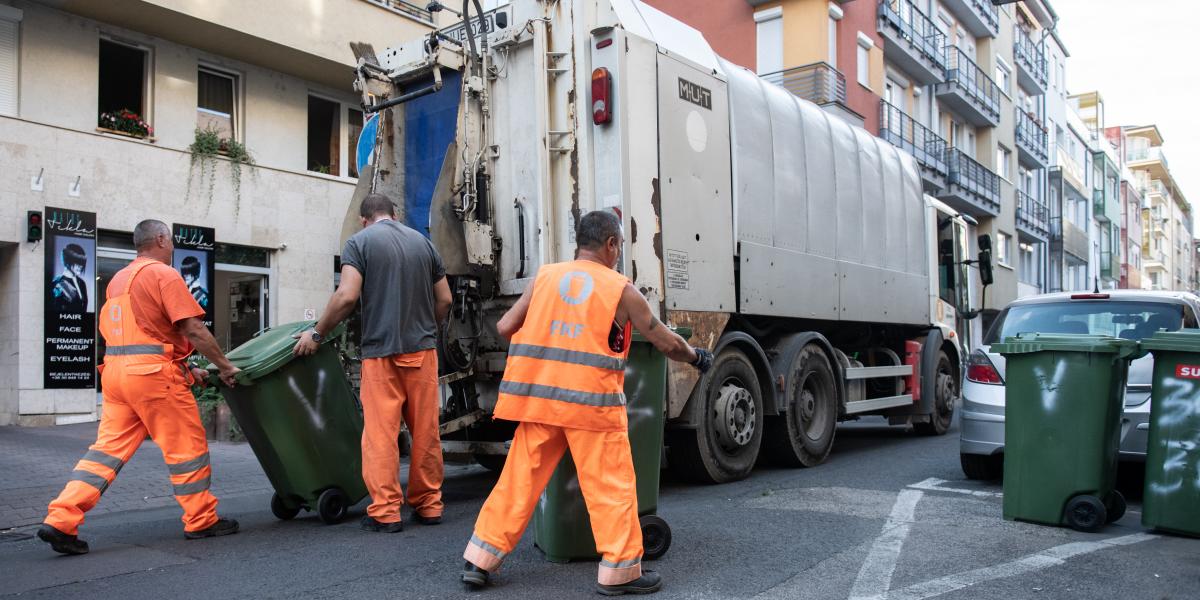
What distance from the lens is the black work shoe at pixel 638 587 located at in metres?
3.54

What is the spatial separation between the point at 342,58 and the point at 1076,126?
45210 millimetres

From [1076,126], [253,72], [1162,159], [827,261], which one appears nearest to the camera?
[827,261]

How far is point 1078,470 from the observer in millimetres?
4957

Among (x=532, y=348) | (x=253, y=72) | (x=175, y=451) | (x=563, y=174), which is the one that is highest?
(x=253, y=72)

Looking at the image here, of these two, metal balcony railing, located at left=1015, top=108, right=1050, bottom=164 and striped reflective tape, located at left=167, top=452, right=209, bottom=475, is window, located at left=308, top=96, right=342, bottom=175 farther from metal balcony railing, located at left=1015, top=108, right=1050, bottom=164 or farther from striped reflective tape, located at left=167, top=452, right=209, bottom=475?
metal balcony railing, located at left=1015, top=108, right=1050, bottom=164

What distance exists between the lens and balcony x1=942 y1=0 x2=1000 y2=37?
30.6 meters

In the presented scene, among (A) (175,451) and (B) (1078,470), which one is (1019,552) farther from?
(A) (175,451)

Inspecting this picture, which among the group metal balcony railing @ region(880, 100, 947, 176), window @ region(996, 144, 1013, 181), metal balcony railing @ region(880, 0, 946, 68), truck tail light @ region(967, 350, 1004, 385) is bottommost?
truck tail light @ region(967, 350, 1004, 385)

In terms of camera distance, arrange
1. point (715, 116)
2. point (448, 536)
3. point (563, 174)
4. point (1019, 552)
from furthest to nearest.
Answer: point (715, 116)
point (563, 174)
point (448, 536)
point (1019, 552)

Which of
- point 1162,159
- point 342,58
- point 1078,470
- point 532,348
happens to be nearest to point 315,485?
point 532,348

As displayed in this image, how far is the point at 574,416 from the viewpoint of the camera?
141 inches

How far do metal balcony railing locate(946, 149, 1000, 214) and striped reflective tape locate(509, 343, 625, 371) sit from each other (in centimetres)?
2609

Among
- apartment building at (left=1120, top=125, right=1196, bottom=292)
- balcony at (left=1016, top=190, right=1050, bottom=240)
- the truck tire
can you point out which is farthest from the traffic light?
apartment building at (left=1120, top=125, right=1196, bottom=292)

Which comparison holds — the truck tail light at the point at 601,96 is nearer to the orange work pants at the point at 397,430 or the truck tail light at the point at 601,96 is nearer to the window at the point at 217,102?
the orange work pants at the point at 397,430
